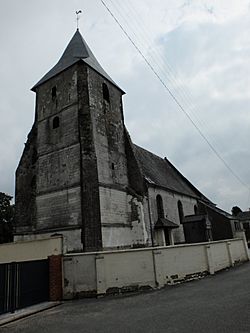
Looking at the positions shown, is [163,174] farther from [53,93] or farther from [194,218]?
[53,93]

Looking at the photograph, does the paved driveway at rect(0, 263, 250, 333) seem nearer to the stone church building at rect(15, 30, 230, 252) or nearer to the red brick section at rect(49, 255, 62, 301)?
the red brick section at rect(49, 255, 62, 301)

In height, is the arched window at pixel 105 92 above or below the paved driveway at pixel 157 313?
above

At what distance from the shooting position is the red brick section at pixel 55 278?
1052 cm

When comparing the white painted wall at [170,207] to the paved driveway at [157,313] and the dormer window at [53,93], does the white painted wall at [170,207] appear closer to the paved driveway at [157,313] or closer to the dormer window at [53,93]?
the dormer window at [53,93]

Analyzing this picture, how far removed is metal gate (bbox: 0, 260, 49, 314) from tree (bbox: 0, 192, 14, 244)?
32452 mm

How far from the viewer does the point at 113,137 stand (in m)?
22.1

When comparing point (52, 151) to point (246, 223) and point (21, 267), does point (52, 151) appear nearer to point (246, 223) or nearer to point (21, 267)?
point (21, 267)

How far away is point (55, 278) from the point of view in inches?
420

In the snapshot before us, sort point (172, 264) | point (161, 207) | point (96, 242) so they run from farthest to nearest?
1. point (161, 207)
2. point (96, 242)
3. point (172, 264)

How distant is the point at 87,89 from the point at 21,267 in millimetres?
14546

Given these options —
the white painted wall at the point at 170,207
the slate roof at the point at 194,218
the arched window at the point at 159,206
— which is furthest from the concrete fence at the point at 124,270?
the slate roof at the point at 194,218

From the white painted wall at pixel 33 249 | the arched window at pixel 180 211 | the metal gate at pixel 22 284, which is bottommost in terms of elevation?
the metal gate at pixel 22 284

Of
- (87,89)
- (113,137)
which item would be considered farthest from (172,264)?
(87,89)

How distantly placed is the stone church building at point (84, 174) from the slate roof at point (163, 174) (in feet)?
5.72
